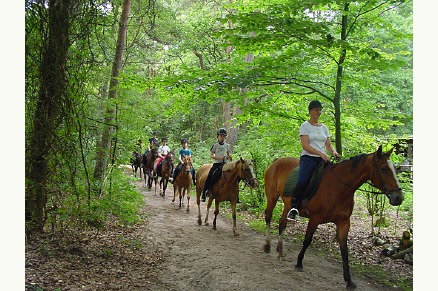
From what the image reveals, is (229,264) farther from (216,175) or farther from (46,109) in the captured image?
(46,109)

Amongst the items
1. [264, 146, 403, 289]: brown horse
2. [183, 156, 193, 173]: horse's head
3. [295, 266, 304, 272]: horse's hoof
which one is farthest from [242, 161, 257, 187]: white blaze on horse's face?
[183, 156, 193, 173]: horse's head

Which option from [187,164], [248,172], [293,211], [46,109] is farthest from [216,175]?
[46,109]

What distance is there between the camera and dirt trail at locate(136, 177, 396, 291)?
4.92 meters

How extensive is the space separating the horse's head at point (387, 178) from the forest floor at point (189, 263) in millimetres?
1562

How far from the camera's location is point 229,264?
226 inches

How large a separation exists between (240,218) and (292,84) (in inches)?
194

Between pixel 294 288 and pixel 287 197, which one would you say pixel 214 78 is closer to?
pixel 287 197

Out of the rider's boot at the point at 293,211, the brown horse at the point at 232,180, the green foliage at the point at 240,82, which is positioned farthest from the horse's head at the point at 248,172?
the rider's boot at the point at 293,211

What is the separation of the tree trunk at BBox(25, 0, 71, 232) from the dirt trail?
86.0 inches

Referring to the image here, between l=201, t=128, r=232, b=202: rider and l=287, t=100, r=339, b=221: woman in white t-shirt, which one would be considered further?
l=201, t=128, r=232, b=202: rider

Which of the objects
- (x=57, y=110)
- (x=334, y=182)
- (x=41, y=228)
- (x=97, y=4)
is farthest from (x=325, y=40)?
(x=41, y=228)

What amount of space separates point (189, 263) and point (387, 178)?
3503 mm

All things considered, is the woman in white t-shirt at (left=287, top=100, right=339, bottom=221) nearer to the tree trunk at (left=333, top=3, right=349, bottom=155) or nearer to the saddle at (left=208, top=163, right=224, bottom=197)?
the tree trunk at (left=333, top=3, right=349, bottom=155)

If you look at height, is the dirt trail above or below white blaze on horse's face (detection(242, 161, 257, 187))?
below
